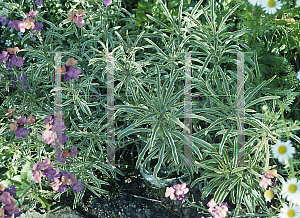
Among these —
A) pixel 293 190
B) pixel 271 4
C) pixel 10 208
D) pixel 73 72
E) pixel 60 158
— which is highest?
pixel 271 4

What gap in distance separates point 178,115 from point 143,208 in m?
0.83

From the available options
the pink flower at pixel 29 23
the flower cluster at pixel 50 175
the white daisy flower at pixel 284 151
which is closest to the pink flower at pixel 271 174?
the white daisy flower at pixel 284 151

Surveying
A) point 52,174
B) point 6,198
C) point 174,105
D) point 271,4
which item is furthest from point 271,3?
point 6,198

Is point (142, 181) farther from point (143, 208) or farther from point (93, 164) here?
point (93, 164)

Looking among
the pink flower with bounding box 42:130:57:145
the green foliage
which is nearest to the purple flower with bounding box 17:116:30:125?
the green foliage

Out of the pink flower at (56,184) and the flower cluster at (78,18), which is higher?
the flower cluster at (78,18)

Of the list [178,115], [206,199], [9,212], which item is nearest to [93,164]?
[9,212]

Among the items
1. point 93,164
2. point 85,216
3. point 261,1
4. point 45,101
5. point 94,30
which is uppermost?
point 261,1

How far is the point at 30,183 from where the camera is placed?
2127 mm

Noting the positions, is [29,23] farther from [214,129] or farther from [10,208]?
[214,129]

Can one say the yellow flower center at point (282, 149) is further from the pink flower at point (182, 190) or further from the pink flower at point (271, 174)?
the pink flower at point (182, 190)

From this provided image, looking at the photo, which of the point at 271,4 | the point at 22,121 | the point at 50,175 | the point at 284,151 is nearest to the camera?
the point at 284,151

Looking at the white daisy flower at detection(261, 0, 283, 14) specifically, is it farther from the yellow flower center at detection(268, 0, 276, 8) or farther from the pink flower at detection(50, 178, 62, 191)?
the pink flower at detection(50, 178, 62, 191)

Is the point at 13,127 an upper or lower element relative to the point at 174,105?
lower
